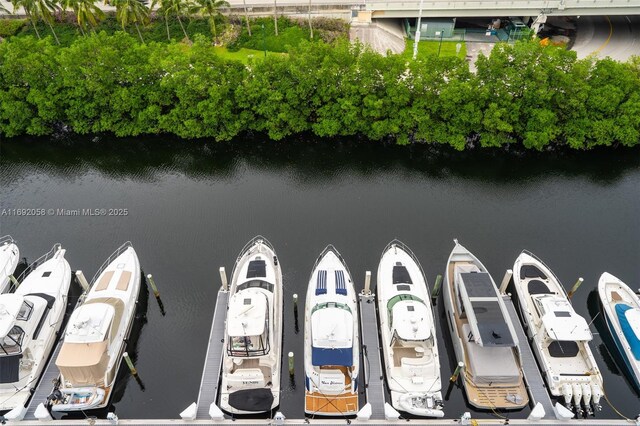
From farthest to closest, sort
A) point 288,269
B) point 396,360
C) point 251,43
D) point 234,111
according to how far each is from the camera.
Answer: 1. point 251,43
2. point 234,111
3. point 288,269
4. point 396,360

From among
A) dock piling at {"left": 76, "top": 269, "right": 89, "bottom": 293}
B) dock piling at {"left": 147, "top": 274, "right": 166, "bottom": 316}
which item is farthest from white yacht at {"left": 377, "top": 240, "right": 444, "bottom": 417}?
dock piling at {"left": 76, "top": 269, "right": 89, "bottom": 293}

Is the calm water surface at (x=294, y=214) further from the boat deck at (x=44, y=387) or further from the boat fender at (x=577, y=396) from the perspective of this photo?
the boat deck at (x=44, y=387)

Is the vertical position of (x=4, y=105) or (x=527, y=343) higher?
(x=4, y=105)

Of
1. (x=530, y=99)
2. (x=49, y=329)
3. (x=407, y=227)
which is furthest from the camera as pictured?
(x=530, y=99)

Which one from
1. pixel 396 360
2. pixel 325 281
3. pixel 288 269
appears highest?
pixel 288 269

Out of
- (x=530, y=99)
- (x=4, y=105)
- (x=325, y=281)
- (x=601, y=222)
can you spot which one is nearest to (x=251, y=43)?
(x=4, y=105)

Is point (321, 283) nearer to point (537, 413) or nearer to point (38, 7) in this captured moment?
point (537, 413)

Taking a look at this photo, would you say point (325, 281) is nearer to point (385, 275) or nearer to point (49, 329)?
point (385, 275)

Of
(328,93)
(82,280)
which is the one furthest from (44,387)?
(328,93)
